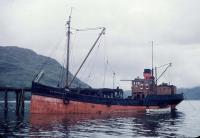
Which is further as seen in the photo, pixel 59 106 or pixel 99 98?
pixel 99 98

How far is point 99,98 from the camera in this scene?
59.1 metres

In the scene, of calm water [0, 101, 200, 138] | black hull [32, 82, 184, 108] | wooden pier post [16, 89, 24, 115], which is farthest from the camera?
wooden pier post [16, 89, 24, 115]

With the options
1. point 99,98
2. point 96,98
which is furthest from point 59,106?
point 99,98

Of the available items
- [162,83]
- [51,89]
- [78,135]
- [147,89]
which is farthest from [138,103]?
[78,135]

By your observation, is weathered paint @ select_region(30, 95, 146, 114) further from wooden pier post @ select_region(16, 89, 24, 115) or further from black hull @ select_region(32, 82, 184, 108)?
wooden pier post @ select_region(16, 89, 24, 115)

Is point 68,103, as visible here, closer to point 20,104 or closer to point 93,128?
point 20,104

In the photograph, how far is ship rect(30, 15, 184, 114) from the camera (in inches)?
2126

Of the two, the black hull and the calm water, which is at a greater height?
the black hull

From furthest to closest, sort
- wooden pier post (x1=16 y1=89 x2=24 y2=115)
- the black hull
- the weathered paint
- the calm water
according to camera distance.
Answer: wooden pier post (x1=16 y1=89 x2=24 y2=115) → the weathered paint → the black hull → the calm water

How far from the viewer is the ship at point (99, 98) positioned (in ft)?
177

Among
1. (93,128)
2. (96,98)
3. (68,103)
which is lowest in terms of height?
(93,128)

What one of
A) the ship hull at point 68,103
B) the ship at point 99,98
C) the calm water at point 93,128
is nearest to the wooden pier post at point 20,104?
the ship at point 99,98

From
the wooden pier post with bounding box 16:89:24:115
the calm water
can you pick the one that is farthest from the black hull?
the wooden pier post with bounding box 16:89:24:115

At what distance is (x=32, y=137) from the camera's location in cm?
2989
